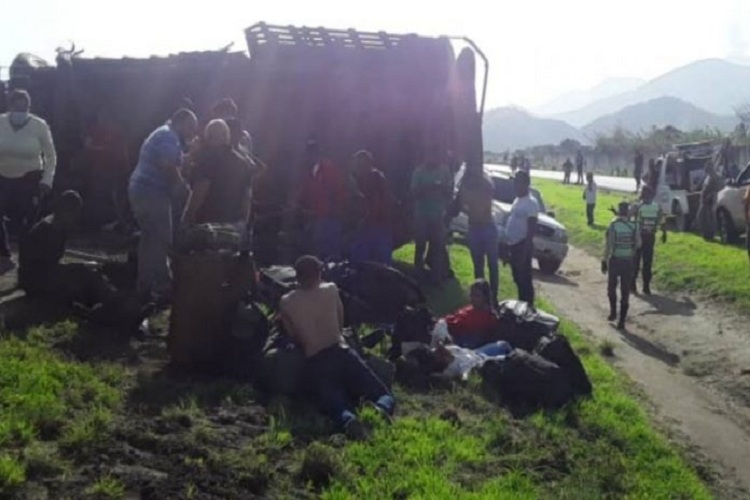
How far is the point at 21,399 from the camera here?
20.9 feet

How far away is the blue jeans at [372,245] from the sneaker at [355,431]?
5.17m

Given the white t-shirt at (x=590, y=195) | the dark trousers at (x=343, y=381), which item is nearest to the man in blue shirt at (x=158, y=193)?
the dark trousers at (x=343, y=381)

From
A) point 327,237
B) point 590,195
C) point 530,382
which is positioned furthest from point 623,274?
point 590,195

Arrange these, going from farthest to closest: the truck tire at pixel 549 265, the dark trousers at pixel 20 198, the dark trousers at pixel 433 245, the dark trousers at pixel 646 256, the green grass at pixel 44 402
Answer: the truck tire at pixel 549 265 → the dark trousers at pixel 646 256 → the dark trousers at pixel 433 245 → the dark trousers at pixel 20 198 → the green grass at pixel 44 402

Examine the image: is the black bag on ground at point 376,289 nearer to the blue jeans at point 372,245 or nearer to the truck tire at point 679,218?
the blue jeans at point 372,245

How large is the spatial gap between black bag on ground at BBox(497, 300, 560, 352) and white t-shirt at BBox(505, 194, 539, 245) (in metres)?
2.40

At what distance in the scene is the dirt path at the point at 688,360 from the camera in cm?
896

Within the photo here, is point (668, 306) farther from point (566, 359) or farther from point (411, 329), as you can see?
point (411, 329)

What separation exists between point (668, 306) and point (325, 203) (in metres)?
6.80

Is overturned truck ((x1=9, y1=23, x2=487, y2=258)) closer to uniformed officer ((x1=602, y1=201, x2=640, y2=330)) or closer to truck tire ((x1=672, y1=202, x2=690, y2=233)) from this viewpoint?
uniformed officer ((x1=602, y1=201, x2=640, y2=330))

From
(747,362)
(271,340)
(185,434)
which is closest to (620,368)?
(747,362)

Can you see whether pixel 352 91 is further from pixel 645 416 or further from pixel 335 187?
pixel 645 416

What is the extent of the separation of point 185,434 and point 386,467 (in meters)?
1.32

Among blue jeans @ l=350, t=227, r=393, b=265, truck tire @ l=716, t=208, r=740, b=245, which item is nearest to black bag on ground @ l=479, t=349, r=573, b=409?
blue jeans @ l=350, t=227, r=393, b=265
